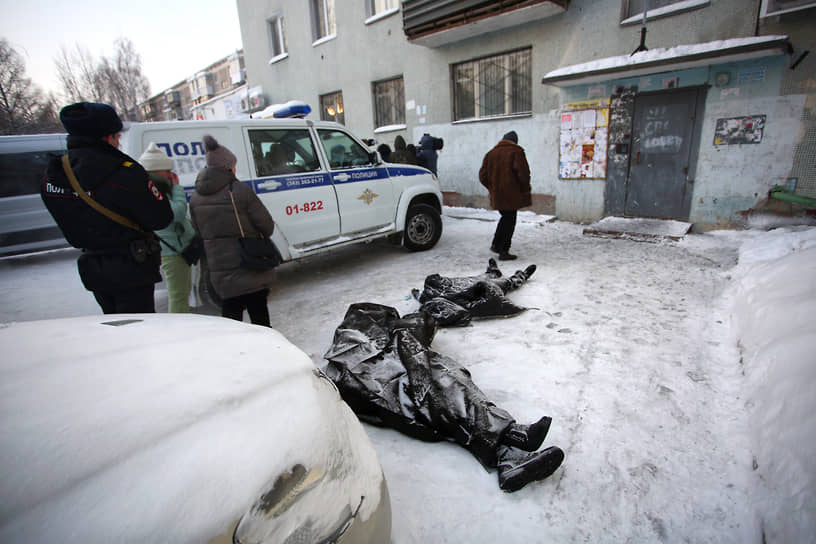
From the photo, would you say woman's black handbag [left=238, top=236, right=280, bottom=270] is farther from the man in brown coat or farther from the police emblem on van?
the man in brown coat

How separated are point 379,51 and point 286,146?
7.53 meters

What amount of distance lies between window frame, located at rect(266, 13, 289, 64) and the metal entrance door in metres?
11.7

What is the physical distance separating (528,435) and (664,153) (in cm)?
691

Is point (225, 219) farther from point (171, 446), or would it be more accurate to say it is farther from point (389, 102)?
point (389, 102)

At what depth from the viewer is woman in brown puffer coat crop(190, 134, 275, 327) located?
2846 millimetres

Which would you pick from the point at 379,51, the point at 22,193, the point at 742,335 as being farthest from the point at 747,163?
the point at 22,193

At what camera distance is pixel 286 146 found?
4840 millimetres

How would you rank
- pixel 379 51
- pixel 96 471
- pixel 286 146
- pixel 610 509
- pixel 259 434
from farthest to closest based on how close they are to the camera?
pixel 379 51
pixel 286 146
pixel 610 509
pixel 259 434
pixel 96 471

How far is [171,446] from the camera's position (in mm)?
994

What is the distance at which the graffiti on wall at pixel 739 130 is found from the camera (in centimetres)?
606

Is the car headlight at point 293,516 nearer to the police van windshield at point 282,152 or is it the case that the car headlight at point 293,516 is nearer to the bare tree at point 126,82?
the police van windshield at point 282,152

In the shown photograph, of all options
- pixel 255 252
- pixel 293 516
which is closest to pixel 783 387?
pixel 293 516

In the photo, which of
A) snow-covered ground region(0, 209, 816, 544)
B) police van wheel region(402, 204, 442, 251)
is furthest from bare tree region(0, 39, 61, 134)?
police van wheel region(402, 204, 442, 251)

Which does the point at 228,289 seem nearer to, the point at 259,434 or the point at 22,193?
the point at 259,434
